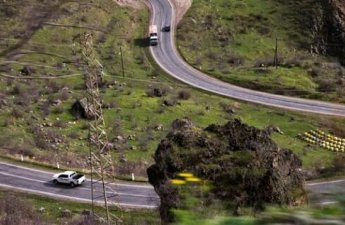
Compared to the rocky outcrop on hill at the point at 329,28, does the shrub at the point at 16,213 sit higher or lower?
lower

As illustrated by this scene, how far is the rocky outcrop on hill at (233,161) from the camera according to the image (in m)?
16.5

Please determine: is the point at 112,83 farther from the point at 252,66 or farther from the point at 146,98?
the point at 252,66

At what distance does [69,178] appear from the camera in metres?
31.7

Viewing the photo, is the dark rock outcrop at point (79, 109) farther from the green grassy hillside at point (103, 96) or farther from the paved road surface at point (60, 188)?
the paved road surface at point (60, 188)

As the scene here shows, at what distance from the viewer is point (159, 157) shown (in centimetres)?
2044

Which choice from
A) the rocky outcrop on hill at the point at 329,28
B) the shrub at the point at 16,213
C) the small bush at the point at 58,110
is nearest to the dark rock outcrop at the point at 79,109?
the small bush at the point at 58,110

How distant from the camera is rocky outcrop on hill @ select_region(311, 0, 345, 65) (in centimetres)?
6769

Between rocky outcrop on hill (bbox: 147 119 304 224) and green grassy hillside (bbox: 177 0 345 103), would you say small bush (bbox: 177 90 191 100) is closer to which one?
green grassy hillside (bbox: 177 0 345 103)

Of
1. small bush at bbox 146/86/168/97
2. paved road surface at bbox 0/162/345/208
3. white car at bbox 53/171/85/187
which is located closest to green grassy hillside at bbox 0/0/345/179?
small bush at bbox 146/86/168/97

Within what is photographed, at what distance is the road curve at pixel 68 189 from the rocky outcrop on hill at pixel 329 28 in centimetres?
3956

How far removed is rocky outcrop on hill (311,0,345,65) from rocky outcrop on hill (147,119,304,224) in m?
47.4

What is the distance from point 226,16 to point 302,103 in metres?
20.8

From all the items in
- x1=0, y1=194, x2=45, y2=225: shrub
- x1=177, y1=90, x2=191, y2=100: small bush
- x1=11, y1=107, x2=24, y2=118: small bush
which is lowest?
x1=0, y1=194, x2=45, y2=225: shrub

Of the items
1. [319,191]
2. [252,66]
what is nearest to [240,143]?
[319,191]
